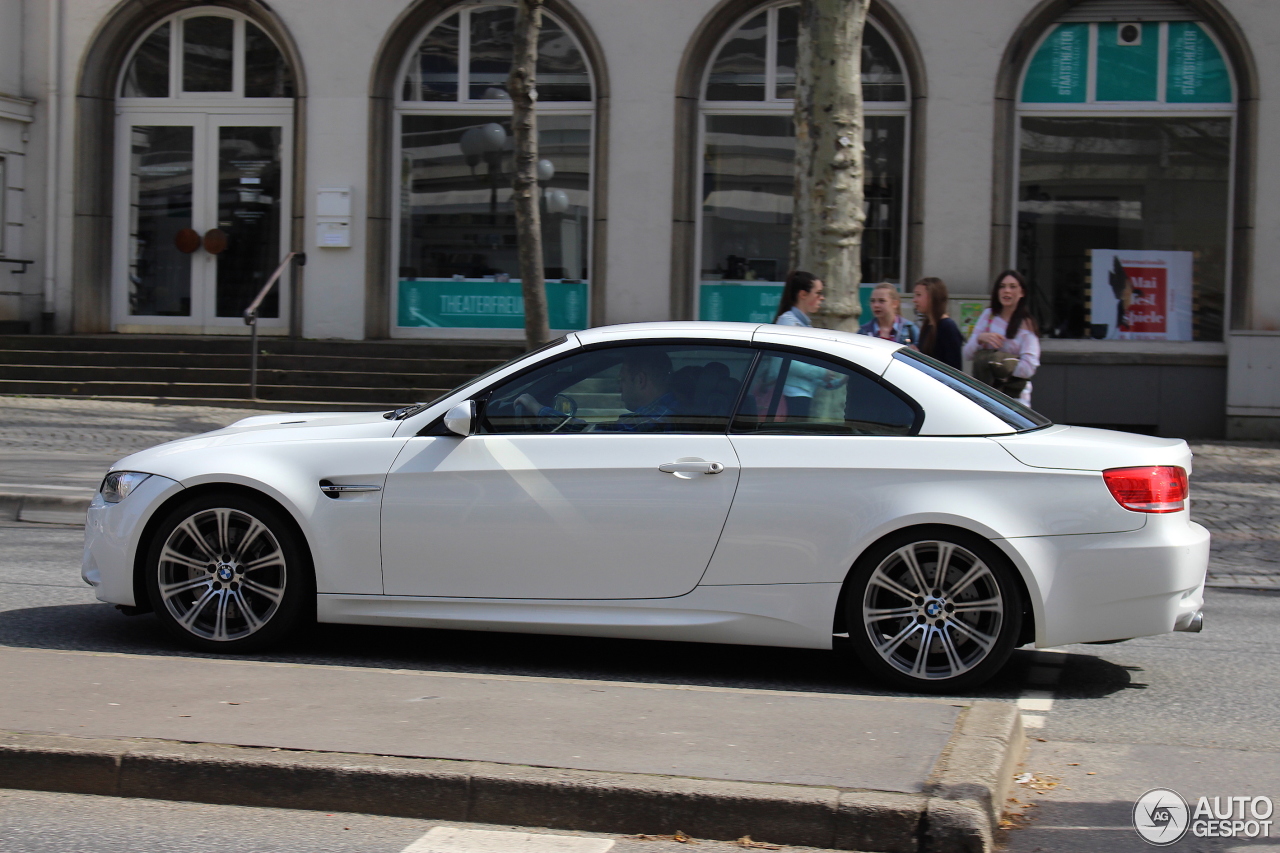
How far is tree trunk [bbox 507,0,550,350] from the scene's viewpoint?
1306cm

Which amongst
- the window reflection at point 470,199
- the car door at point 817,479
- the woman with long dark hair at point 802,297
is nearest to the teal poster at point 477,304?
the window reflection at point 470,199

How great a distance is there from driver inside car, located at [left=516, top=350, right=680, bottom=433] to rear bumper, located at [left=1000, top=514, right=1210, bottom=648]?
144 cm

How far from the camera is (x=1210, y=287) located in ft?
56.7

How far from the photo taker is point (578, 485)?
18.1 feet

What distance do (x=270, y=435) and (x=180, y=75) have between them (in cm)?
1553

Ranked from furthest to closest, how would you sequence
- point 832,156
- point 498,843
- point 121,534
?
1. point 832,156
2. point 121,534
3. point 498,843

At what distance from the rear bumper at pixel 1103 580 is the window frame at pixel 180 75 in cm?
1631

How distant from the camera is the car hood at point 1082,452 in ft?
17.6

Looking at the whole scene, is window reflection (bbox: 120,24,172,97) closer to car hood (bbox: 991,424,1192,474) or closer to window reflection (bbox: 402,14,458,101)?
window reflection (bbox: 402,14,458,101)

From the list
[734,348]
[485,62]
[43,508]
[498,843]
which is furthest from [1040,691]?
[485,62]

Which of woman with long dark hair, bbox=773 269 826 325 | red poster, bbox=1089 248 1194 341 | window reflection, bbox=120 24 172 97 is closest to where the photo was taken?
woman with long dark hair, bbox=773 269 826 325

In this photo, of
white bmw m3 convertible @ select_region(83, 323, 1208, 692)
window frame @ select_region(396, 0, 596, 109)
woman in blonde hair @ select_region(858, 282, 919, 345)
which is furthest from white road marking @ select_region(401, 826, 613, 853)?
window frame @ select_region(396, 0, 596, 109)

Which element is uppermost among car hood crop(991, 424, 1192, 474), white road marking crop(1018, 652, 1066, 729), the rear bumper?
car hood crop(991, 424, 1192, 474)

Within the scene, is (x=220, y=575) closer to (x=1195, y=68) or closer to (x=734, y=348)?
(x=734, y=348)
